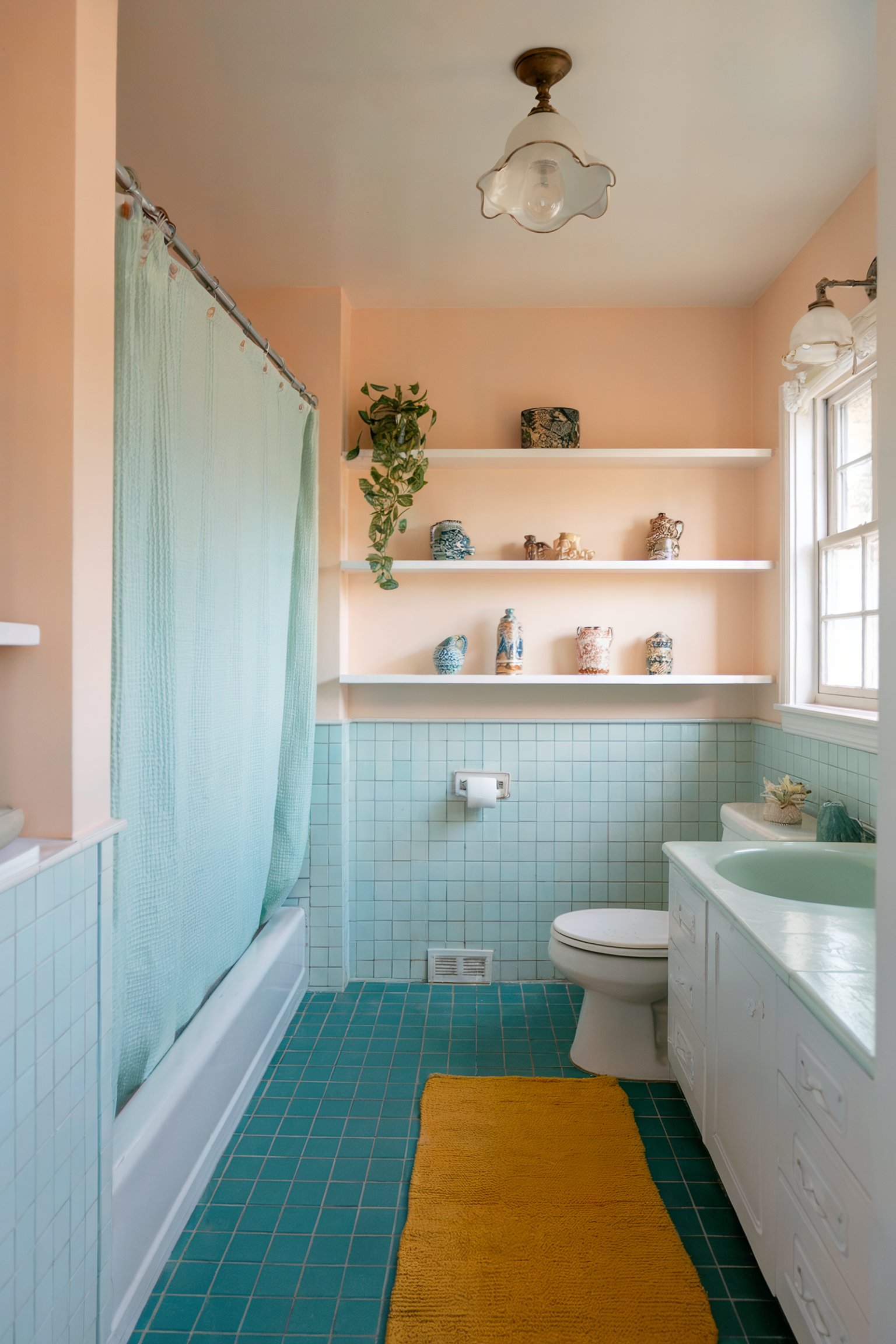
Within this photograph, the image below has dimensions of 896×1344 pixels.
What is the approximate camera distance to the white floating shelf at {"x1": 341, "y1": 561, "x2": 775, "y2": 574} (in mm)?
2873

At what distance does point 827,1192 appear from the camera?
1217mm

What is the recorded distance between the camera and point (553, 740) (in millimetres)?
3113

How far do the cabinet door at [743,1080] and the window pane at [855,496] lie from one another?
1.33m

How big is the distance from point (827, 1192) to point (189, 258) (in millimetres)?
2005

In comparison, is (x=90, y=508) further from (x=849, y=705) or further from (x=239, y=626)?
Result: (x=849, y=705)

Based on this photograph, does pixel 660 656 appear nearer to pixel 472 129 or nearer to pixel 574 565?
pixel 574 565

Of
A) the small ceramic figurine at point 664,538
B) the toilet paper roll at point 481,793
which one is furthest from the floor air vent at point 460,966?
the small ceramic figurine at point 664,538

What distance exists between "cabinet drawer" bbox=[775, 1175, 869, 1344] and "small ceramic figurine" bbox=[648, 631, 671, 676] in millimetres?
1826

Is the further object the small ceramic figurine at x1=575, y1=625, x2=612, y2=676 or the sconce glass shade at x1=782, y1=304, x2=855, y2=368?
the small ceramic figurine at x1=575, y1=625, x2=612, y2=676

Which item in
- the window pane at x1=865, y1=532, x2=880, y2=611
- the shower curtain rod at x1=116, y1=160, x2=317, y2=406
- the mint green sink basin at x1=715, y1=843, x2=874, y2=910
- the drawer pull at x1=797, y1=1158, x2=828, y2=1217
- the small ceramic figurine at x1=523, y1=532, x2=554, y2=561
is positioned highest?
the shower curtain rod at x1=116, y1=160, x2=317, y2=406

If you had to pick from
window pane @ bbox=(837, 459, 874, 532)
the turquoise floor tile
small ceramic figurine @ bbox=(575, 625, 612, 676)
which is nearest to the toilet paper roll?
small ceramic figurine @ bbox=(575, 625, 612, 676)

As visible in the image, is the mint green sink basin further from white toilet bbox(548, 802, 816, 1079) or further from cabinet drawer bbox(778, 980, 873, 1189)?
cabinet drawer bbox(778, 980, 873, 1189)

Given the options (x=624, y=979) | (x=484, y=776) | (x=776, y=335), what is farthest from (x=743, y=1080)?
(x=776, y=335)

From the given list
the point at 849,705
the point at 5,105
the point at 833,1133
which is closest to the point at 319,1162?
the point at 833,1133
